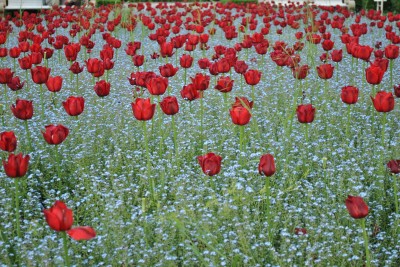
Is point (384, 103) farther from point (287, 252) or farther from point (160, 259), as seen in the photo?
point (160, 259)

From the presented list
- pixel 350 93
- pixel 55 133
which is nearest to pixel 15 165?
pixel 55 133

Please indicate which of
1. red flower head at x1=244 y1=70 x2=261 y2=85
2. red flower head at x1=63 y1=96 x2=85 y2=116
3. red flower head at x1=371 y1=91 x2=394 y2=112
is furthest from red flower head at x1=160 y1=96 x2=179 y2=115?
red flower head at x1=371 y1=91 x2=394 y2=112

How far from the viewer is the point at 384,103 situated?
407 cm

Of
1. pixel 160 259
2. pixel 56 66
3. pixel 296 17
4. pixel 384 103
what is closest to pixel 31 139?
pixel 160 259

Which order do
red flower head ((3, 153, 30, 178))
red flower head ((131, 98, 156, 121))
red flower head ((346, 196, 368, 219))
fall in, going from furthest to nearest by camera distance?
1. red flower head ((131, 98, 156, 121))
2. red flower head ((3, 153, 30, 178))
3. red flower head ((346, 196, 368, 219))

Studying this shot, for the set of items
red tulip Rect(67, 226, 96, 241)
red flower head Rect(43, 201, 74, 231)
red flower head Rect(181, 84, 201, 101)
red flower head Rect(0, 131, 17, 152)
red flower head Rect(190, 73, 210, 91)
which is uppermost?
red flower head Rect(190, 73, 210, 91)

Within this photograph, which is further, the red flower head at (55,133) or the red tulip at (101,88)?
the red tulip at (101,88)

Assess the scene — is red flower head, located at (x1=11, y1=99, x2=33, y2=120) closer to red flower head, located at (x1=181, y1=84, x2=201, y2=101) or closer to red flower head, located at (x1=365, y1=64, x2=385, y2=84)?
red flower head, located at (x1=181, y1=84, x2=201, y2=101)

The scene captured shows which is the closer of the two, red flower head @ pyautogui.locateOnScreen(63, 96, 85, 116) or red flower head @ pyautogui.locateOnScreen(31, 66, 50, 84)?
red flower head @ pyautogui.locateOnScreen(63, 96, 85, 116)

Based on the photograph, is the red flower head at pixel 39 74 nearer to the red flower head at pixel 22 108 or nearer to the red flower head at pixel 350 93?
the red flower head at pixel 22 108

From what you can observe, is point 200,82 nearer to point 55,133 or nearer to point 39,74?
point 55,133

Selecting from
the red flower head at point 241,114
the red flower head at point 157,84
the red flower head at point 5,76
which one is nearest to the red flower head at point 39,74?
the red flower head at point 5,76

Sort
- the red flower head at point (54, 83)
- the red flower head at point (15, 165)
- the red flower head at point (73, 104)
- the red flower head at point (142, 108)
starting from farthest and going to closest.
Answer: the red flower head at point (54, 83), the red flower head at point (73, 104), the red flower head at point (142, 108), the red flower head at point (15, 165)

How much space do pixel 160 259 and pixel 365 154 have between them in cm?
190
